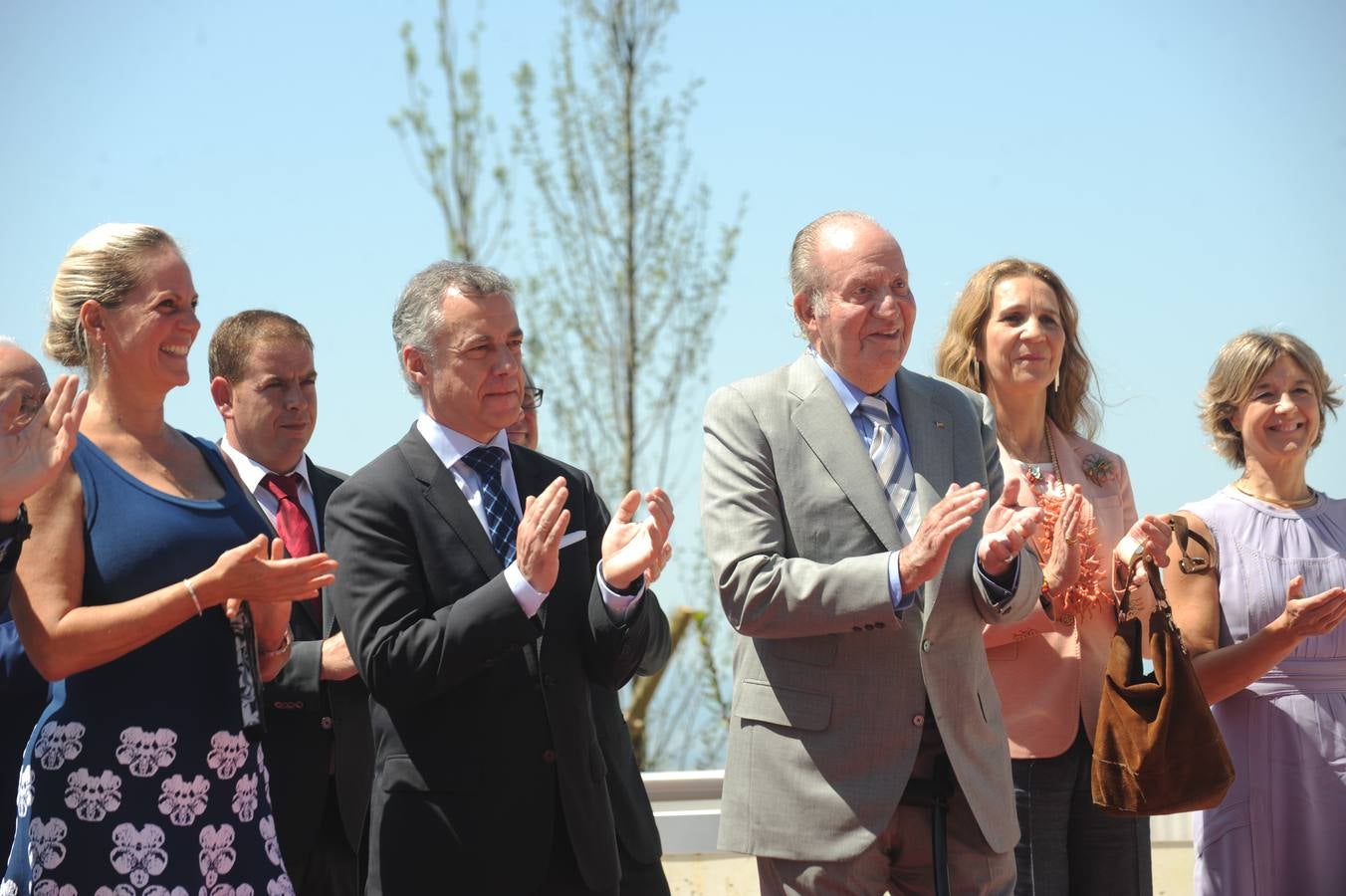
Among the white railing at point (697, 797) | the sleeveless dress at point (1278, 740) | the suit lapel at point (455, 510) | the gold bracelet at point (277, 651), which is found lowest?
the white railing at point (697, 797)

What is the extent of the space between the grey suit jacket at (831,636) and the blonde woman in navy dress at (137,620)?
1.01 meters

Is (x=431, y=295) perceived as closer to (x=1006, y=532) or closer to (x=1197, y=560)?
(x=1006, y=532)

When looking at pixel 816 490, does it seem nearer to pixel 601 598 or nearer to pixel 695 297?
pixel 601 598

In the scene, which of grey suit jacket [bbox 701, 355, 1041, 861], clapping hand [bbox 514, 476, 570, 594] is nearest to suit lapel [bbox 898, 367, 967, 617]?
grey suit jacket [bbox 701, 355, 1041, 861]

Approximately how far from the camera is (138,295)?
314 centimetres

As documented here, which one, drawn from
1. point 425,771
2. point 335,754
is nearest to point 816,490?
point 425,771

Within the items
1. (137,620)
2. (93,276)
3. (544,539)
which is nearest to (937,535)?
(544,539)

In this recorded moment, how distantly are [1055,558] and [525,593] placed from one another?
154 cm

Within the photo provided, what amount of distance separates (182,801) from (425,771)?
49cm

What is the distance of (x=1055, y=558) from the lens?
3873 mm

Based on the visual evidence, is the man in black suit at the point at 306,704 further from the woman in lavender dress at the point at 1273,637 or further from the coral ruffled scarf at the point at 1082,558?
the woman in lavender dress at the point at 1273,637

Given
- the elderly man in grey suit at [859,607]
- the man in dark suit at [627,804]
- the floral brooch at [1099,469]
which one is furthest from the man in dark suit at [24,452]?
the floral brooch at [1099,469]

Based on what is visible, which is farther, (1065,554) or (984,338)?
(984,338)

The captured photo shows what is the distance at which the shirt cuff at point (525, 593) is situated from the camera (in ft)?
9.95
